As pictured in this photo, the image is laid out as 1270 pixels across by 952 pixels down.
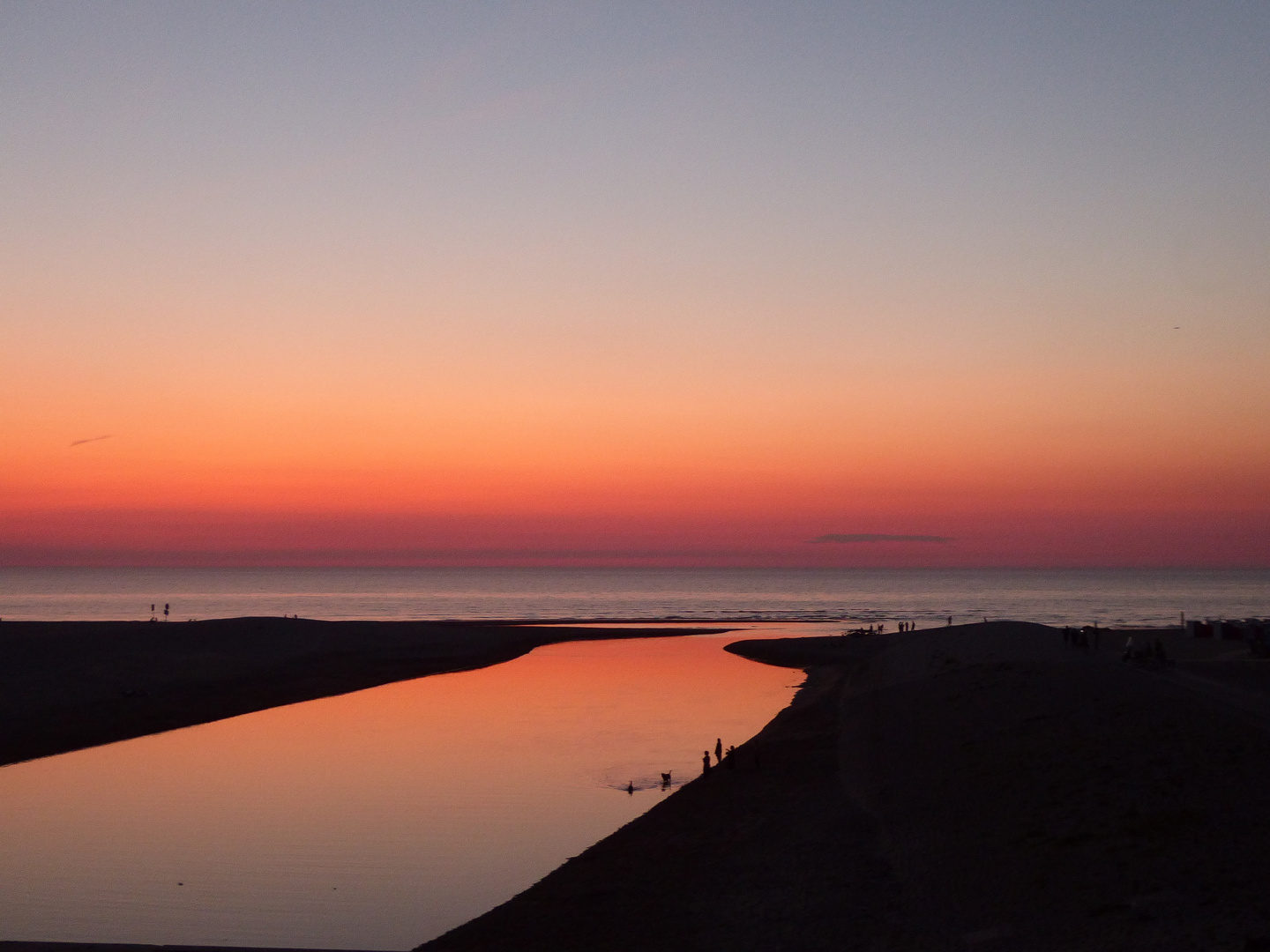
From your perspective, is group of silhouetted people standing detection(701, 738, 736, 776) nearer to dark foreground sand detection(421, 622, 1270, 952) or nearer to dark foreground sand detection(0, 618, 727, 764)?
dark foreground sand detection(421, 622, 1270, 952)

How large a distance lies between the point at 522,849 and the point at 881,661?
4576 centimetres

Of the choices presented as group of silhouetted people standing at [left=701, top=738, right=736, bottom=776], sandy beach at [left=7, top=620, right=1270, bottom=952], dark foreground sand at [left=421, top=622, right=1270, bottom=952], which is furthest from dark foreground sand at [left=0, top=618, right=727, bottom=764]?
dark foreground sand at [left=421, top=622, right=1270, bottom=952]

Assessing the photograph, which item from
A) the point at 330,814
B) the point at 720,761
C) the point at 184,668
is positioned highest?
the point at 720,761

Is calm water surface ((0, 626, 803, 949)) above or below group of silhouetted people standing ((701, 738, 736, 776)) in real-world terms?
below

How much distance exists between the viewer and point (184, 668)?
63.6m

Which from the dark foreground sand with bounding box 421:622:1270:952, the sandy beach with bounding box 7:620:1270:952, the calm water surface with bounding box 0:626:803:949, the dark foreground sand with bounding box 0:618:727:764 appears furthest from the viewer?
the dark foreground sand with bounding box 0:618:727:764

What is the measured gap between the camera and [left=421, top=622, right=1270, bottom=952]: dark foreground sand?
57.1ft

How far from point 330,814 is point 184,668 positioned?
38.9m

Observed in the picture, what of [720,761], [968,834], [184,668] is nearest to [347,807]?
[720,761]

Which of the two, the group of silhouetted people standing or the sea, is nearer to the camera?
the sea

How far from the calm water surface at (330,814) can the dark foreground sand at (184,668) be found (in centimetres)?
344

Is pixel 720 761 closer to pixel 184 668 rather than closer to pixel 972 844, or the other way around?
pixel 972 844

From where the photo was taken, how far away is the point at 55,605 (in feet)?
602

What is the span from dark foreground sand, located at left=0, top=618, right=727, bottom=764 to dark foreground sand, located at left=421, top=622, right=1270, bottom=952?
2779cm
